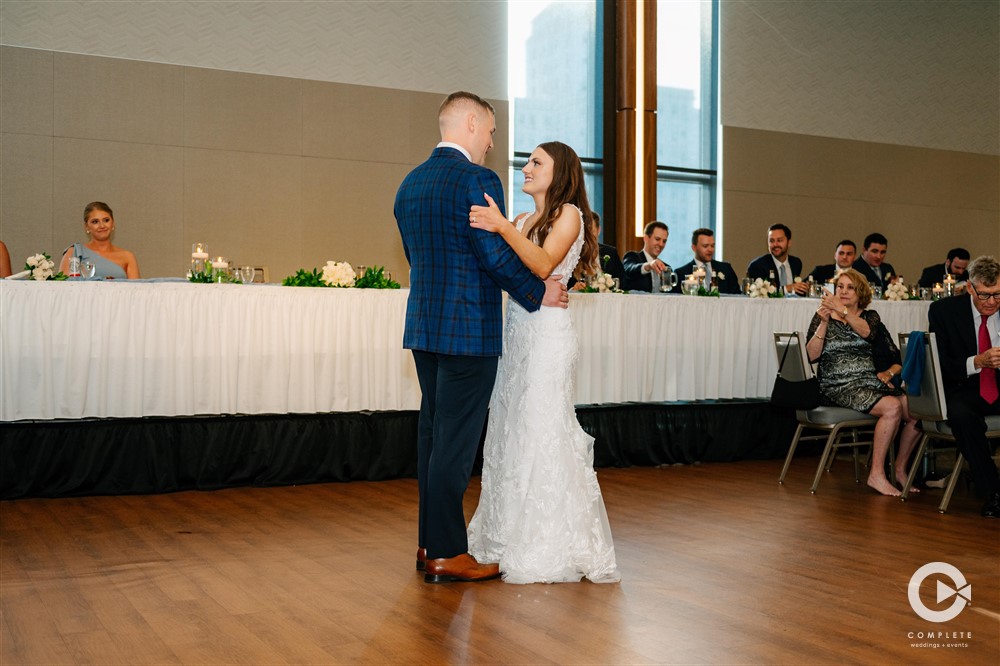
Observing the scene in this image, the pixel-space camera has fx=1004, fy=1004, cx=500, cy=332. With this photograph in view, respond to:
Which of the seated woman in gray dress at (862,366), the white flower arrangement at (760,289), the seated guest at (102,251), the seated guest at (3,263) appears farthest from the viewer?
the white flower arrangement at (760,289)

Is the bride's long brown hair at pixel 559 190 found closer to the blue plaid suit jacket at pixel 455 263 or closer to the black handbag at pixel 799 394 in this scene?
the blue plaid suit jacket at pixel 455 263

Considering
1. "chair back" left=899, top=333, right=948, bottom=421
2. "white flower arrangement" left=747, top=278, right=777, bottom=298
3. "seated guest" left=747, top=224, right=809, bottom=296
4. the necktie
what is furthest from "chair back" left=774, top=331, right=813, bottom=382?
"seated guest" left=747, top=224, right=809, bottom=296

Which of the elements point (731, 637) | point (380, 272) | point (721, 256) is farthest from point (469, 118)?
point (721, 256)

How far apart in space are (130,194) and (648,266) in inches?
175

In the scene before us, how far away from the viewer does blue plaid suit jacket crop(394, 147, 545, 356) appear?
333 cm

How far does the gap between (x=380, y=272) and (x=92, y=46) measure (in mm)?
4089

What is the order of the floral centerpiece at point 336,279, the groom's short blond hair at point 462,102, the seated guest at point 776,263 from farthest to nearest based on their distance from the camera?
the seated guest at point 776,263 → the floral centerpiece at point 336,279 → the groom's short blond hair at point 462,102

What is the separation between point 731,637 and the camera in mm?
2840

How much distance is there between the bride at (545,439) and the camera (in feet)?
11.5

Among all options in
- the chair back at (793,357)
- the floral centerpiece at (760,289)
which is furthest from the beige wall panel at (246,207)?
the chair back at (793,357)

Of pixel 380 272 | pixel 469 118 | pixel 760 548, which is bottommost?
pixel 760 548

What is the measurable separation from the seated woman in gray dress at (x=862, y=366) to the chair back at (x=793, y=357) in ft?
0.20

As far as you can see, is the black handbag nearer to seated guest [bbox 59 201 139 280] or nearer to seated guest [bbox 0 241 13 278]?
seated guest [bbox 59 201 139 280]

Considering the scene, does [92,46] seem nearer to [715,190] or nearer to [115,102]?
[115,102]
